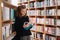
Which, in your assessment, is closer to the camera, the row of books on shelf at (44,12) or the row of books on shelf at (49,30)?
the row of books on shelf at (49,30)

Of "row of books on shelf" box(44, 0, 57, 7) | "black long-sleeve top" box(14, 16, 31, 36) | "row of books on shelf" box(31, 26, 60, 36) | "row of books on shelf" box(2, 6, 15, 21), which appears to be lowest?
"row of books on shelf" box(31, 26, 60, 36)

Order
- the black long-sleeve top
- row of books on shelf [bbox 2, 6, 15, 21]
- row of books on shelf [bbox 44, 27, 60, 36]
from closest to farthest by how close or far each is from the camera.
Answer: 1. row of books on shelf [bbox 2, 6, 15, 21]
2. the black long-sleeve top
3. row of books on shelf [bbox 44, 27, 60, 36]

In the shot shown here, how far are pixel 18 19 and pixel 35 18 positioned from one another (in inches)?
109

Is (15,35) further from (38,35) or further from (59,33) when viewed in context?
(38,35)

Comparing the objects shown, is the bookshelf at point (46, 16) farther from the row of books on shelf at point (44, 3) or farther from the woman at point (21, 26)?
the woman at point (21, 26)

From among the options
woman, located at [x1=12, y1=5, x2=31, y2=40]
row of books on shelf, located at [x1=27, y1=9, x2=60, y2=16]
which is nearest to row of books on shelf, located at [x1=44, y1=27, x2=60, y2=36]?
row of books on shelf, located at [x1=27, y1=9, x2=60, y2=16]

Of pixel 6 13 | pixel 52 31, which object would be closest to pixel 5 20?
pixel 6 13

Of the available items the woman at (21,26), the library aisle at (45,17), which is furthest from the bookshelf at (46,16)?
the woman at (21,26)

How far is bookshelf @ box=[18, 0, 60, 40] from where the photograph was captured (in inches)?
161

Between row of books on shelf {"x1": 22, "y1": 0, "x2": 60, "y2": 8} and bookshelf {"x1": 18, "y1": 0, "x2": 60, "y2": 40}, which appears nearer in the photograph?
bookshelf {"x1": 18, "y1": 0, "x2": 60, "y2": 40}

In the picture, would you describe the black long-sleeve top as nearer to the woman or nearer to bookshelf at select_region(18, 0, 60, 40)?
the woman

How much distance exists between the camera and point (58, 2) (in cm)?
404

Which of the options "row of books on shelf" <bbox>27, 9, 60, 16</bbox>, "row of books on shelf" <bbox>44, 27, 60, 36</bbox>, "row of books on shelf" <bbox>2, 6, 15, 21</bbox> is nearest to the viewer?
"row of books on shelf" <bbox>2, 6, 15, 21</bbox>

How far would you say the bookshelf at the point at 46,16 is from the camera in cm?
409
